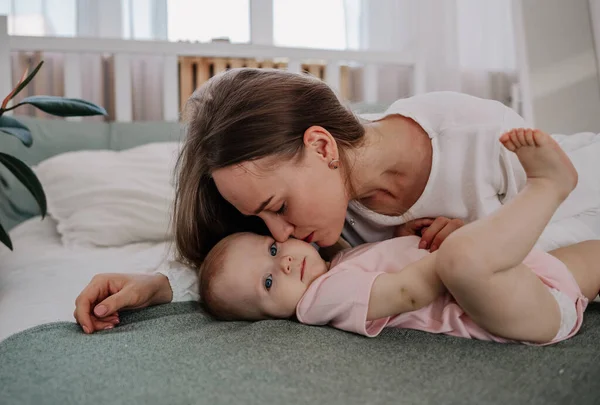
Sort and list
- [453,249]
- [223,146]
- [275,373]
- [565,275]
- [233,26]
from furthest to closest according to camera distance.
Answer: [233,26] < [223,146] < [565,275] < [453,249] < [275,373]

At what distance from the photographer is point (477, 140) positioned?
1127mm

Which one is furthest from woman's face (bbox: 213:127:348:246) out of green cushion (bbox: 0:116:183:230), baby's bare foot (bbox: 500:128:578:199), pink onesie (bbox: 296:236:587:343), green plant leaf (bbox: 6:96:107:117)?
green cushion (bbox: 0:116:183:230)

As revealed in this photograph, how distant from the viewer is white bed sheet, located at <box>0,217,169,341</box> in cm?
102

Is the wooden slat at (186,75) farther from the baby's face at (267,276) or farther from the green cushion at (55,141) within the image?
the baby's face at (267,276)

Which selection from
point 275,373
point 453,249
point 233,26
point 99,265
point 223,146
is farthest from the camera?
point 233,26

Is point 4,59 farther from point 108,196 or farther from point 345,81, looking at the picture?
point 345,81

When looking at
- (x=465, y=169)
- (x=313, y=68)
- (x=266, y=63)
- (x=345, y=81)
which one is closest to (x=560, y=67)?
(x=345, y=81)

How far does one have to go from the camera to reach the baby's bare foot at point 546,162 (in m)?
0.82

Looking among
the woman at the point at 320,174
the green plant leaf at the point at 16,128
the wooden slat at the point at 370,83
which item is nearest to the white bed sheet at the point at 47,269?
the woman at the point at 320,174

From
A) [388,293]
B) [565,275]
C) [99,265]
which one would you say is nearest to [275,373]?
[388,293]

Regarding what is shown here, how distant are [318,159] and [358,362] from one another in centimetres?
42

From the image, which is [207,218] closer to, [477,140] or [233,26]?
[477,140]

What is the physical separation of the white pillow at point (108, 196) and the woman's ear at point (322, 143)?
69 centimetres

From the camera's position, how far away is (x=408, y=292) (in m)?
0.83
